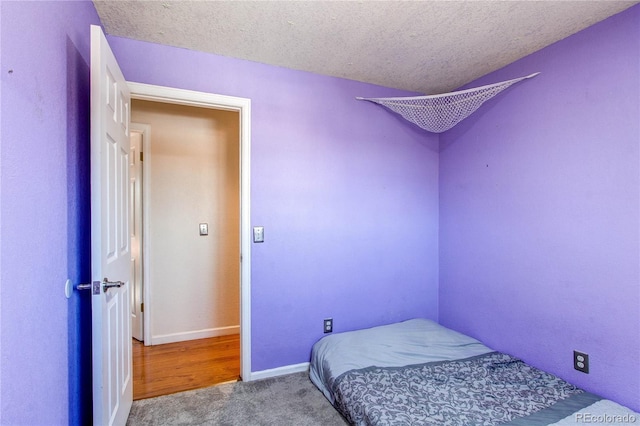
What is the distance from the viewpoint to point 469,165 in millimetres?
2709

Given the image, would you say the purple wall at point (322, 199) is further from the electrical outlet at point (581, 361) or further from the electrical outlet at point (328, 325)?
the electrical outlet at point (581, 361)

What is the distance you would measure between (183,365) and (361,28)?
113 inches

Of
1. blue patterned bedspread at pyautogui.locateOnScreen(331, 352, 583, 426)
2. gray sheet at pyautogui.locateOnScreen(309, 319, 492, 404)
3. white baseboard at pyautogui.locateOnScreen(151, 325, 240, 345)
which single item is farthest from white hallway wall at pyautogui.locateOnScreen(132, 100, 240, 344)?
blue patterned bedspread at pyautogui.locateOnScreen(331, 352, 583, 426)

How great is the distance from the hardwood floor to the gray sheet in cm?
72

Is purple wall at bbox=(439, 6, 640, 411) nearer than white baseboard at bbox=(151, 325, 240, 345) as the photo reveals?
Yes

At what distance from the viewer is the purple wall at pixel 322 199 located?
92.2 inches

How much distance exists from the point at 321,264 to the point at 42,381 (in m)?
1.80

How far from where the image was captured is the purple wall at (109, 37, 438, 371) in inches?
92.2

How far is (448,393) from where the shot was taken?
183cm

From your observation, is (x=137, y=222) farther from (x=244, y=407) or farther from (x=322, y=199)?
(x=244, y=407)

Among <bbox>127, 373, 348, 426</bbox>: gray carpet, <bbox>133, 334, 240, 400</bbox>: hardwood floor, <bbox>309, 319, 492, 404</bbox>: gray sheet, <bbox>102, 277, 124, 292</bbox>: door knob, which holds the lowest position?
<bbox>133, 334, 240, 400</bbox>: hardwood floor

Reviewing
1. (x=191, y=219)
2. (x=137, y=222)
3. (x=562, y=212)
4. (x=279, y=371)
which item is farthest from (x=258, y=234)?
(x=562, y=212)

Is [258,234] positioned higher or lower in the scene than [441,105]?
lower

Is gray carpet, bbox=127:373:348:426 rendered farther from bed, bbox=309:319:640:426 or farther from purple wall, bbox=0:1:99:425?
purple wall, bbox=0:1:99:425
